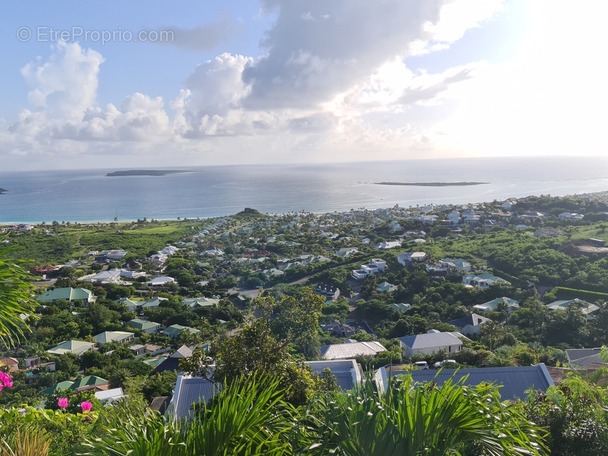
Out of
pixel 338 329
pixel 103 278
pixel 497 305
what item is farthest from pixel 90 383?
pixel 103 278

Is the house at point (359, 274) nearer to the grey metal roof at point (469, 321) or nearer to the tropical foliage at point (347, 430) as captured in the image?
the grey metal roof at point (469, 321)

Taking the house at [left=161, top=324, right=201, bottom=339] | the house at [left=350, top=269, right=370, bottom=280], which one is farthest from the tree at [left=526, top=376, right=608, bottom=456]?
the house at [left=350, top=269, right=370, bottom=280]

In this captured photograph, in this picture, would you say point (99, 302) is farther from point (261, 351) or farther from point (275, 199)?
point (275, 199)

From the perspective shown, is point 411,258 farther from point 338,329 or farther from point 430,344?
point 430,344

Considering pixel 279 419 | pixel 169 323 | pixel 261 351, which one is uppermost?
pixel 279 419

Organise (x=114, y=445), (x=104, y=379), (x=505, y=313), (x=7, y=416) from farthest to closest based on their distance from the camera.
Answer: (x=505, y=313) < (x=104, y=379) < (x=7, y=416) < (x=114, y=445)

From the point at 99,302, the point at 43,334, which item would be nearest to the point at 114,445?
the point at 43,334
